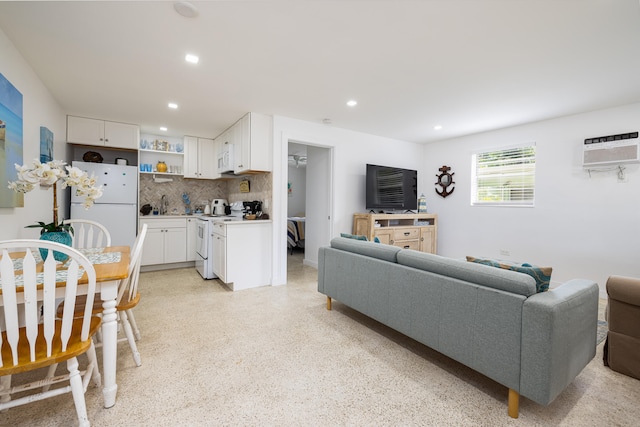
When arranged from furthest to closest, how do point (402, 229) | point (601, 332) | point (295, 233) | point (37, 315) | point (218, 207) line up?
1. point (295, 233)
2. point (218, 207)
3. point (402, 229)
4. point (601, 332)
5. point (37, 315)

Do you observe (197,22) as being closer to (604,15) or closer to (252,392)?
(252,392)

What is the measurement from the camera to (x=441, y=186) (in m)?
5.31

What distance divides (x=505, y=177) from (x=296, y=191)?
5.47 m

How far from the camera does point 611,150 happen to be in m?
3.33

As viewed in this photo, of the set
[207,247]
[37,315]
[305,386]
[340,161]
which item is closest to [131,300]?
[37,315]

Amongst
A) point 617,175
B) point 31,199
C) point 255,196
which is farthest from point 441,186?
point 31,199

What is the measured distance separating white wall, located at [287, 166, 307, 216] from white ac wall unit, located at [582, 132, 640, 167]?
6134mm

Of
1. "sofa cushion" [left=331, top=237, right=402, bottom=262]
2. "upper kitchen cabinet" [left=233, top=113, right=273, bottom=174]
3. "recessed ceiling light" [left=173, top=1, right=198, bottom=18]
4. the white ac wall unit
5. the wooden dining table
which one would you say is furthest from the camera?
"upper kitchen cabinet" [left=233, top=113, right=273, bottom=174]

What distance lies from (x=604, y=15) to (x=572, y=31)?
169 millimetres

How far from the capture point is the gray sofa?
139 cm

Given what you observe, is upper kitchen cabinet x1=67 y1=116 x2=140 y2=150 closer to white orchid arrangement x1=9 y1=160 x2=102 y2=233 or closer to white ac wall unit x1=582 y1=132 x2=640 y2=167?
white orchid arrangement x1=9 y1=160 x2=102 y2=233

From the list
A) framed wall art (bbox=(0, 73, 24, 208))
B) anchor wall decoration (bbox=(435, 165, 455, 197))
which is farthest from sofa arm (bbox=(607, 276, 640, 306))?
framed wall art (bbox=(0, 73, 24, 208))

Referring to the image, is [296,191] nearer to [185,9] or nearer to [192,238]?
[192,238]

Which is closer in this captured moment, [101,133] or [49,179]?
[49,179]
